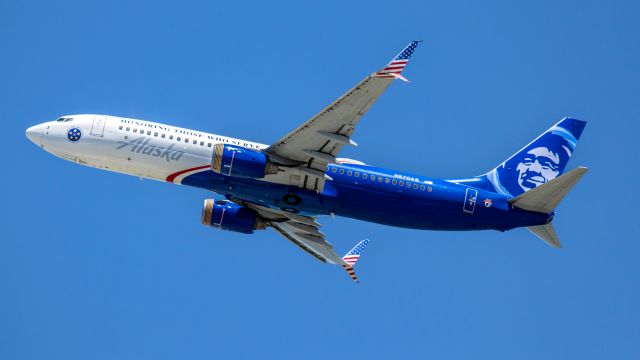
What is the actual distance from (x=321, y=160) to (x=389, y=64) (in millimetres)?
9038

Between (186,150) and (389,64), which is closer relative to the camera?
(389,64)

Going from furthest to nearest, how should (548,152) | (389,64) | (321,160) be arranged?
(548,152) → (321,160) → (389,64)

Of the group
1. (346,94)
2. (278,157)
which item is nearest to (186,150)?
(278,157)

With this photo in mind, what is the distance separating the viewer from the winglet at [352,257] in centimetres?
6359

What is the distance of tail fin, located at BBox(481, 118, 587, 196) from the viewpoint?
6097 cm

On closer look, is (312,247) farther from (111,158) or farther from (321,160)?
(111,158)

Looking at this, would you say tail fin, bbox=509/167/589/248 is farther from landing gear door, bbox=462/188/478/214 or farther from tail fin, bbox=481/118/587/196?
tail fin, bbox=481/118/587/196

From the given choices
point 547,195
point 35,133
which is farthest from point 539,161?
point 35,133

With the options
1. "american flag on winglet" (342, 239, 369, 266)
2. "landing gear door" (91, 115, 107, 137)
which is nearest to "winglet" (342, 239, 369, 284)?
"american flag on winglet" (342, 239, 369, 266)

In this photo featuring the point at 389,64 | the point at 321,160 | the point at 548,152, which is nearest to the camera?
the point at 389,64

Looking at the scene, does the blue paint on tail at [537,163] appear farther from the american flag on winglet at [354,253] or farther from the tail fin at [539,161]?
the american flag on winglet at [354,253]

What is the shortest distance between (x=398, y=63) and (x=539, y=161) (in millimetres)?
18214

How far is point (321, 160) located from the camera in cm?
5488

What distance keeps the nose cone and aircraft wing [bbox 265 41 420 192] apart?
14.0 m
